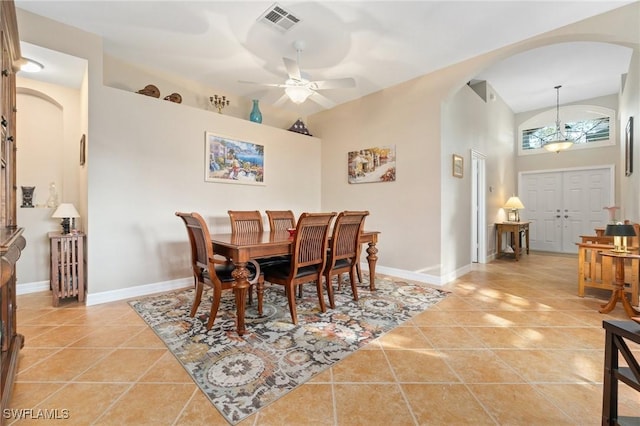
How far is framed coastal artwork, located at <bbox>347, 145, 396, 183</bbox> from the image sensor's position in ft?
13.7

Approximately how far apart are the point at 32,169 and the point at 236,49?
9.41 feet

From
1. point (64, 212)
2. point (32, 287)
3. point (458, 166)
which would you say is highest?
point (458, 166)

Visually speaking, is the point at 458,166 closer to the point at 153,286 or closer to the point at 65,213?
the point at 153,286

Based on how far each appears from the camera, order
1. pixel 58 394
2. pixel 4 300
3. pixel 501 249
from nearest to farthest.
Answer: pixel 58 394, pixel 4 300, pixel 501 249

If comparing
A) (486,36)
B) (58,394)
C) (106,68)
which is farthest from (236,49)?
(58,394)

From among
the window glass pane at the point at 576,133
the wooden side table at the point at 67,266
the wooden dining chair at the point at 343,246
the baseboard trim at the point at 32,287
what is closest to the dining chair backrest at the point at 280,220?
the wooden dining chair at the point at 343,246

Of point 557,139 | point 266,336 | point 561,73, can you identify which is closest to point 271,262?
point 266,336

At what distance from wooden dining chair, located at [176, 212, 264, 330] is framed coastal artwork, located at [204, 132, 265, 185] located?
157cm

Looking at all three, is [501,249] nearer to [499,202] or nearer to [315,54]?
[499,202]

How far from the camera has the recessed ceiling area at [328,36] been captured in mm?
2498

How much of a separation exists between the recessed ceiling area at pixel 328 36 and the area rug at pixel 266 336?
9.31ft

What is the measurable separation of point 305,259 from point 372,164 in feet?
8.24

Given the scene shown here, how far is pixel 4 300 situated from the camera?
5.23 ft

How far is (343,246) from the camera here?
2.80 m
